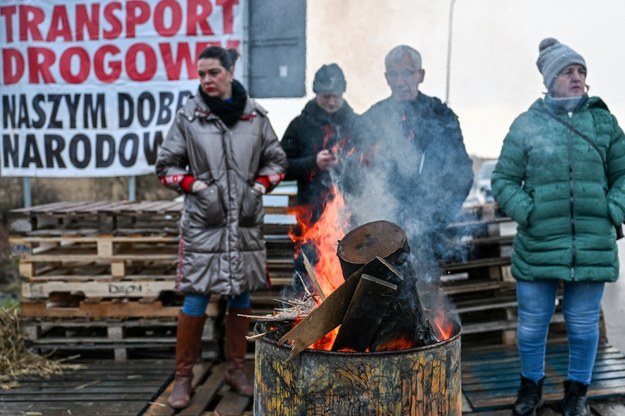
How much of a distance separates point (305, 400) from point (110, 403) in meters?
2.40

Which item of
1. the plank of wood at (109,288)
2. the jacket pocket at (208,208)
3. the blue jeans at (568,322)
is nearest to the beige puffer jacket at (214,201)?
the jacket pocket at (208,208)

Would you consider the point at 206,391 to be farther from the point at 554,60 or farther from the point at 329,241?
the point at 554,60

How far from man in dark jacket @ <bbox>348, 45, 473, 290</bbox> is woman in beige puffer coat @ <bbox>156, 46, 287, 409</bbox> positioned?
0.81m

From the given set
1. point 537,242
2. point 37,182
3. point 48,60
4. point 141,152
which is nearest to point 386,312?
point 537,242

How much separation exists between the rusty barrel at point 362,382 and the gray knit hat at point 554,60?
6.60ft

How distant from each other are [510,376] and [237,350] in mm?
2095

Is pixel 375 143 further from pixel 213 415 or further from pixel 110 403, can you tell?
pixel 110 403

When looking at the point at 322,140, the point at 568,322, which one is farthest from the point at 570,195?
the point at 322,140

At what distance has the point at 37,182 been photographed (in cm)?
871

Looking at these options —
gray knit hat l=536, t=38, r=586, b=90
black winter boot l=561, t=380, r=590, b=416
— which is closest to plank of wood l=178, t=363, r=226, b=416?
black winter boot l=561, t=380, r=590, b=416

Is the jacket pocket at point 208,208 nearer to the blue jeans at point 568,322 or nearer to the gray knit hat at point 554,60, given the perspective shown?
the blue jeans at point 568,322

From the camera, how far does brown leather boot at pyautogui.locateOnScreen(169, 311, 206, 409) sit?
4.13 m

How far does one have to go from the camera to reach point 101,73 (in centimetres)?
592

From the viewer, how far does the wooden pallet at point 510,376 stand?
4.09 meters
